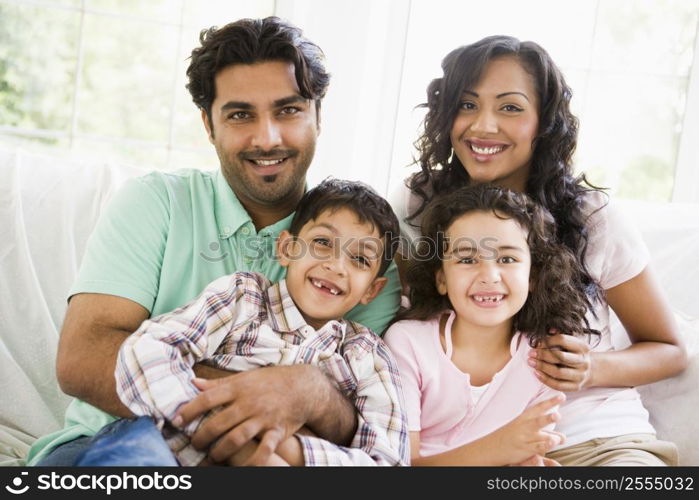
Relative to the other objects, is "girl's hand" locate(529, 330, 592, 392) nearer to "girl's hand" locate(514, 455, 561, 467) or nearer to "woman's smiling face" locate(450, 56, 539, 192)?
"girl's hand" locate(514, 455, 561, 467)

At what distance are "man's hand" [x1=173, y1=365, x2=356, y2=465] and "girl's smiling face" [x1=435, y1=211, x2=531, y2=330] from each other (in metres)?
0.44

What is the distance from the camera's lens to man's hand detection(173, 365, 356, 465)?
4.51ft

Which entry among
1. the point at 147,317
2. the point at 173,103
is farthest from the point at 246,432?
the point at 173,103

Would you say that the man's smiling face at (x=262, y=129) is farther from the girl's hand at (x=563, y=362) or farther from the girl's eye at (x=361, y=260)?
the girl's hand at (x=563, y=362)

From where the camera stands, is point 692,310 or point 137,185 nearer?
point 137,185

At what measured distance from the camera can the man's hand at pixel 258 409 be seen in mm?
1376

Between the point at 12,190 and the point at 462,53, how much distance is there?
1.31m

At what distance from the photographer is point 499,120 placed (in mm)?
1937

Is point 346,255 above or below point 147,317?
above

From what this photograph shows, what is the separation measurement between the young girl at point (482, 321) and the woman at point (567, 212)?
0.22ft

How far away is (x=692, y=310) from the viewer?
6.94ft

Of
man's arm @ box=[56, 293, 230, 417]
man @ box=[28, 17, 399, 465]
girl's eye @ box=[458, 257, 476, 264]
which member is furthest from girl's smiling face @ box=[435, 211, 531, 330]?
man's arm @ box=[56, 293, 230, 417]
